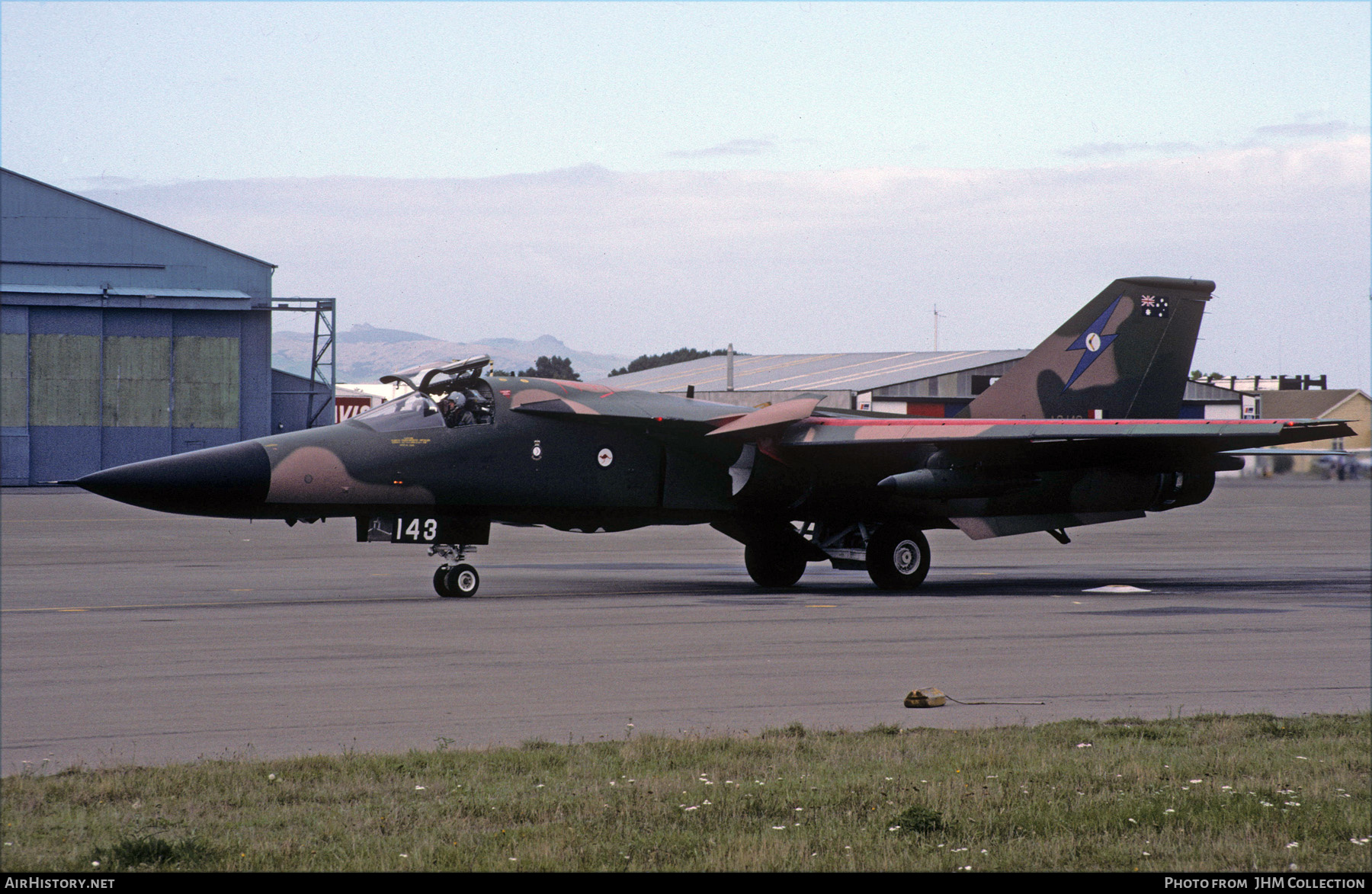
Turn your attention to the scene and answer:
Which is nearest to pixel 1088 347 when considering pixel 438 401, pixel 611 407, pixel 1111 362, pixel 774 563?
pixel 1111 362

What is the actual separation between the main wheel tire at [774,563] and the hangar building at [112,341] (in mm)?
43549

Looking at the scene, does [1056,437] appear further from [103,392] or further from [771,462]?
[103,392]

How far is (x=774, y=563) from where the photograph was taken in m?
20.1

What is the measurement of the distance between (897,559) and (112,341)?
→ 48.8 metres

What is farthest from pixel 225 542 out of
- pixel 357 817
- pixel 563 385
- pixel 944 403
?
pixel 944 403

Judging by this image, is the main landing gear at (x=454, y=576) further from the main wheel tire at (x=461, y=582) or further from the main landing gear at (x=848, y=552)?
the main landing gear at (x=848, y=552)

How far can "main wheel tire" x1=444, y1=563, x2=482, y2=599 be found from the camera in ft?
56.9

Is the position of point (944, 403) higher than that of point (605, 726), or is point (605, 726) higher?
point (944, 403)

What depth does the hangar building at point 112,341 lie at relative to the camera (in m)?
57.7

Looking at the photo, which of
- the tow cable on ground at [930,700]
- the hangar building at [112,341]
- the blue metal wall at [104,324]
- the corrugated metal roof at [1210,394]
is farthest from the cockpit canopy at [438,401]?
the corrugated metal roof at [1210,394]

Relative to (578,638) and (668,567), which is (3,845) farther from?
(668,567)

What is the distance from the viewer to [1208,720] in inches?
351
